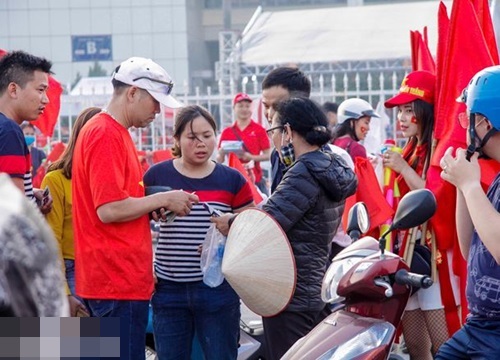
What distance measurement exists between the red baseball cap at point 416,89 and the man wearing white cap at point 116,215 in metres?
1.61

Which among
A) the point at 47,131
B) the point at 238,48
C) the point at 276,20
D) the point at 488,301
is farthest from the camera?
the point at 276,20

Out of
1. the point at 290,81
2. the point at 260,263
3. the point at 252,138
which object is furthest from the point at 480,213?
the point at 252,138

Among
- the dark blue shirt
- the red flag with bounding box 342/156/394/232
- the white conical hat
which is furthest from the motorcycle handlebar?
the red flag with bounding box 342/156/394/232

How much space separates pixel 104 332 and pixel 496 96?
2.21 meters

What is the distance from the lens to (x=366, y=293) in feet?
13.0

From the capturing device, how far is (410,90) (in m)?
6.00

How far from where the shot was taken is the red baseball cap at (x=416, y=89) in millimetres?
5965

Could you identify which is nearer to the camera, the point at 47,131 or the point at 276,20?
the point at 47,131

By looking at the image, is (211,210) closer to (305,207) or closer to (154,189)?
(154,189)

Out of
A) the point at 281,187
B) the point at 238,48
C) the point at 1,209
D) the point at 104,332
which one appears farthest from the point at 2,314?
the point at 238,48

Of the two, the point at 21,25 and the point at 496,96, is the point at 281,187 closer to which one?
the point at 496,96

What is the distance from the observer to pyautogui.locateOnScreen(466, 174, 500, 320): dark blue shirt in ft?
12.0

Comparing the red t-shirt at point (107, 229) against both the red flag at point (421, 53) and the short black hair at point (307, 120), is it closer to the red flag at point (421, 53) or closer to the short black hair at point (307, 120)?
the short black hair at point (307, 120)

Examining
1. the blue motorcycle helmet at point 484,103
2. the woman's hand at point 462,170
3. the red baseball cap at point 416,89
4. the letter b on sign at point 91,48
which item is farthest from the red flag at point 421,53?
the letter b on sign at point 91,48
